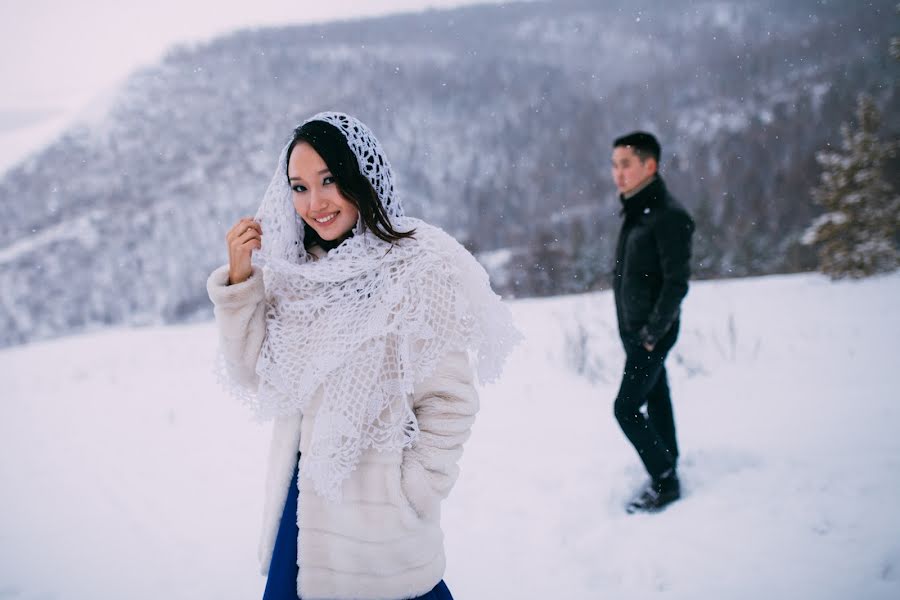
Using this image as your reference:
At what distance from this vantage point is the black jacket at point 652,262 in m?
2.40

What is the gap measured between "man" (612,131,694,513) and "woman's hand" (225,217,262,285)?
1962 millimetres

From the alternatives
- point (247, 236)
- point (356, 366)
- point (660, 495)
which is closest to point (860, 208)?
point (660, 495)

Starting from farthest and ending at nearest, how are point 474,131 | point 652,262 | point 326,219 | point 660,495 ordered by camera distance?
1. point 474,131
2. point 660,495
3. point 652,262
4. point 326,219

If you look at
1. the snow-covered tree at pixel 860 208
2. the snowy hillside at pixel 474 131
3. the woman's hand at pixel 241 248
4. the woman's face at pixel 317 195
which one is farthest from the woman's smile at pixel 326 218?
the snowy hillside at pixel 474 131

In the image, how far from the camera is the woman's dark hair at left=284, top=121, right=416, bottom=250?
1.29 metres

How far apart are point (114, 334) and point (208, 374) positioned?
7412mm

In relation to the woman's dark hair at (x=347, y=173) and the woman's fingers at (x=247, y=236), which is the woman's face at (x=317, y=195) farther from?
the woman's fingers at (x=247, y=236)

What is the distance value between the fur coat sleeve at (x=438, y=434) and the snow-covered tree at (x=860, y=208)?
13.2m

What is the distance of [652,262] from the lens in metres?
2.51

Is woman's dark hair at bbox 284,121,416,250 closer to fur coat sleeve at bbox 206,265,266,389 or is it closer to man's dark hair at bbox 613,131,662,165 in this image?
fur coat sleeve at bbox 206,265,266,389

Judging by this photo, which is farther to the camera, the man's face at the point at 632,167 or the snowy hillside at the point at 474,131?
the snowy hillside at the point at 474,131

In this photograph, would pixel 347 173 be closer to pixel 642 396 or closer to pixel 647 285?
pixel 647 285

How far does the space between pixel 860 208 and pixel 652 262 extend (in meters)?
13.3

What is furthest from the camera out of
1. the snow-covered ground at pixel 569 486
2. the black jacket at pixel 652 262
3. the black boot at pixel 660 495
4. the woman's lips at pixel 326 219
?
the black boot at pixel 660 495
